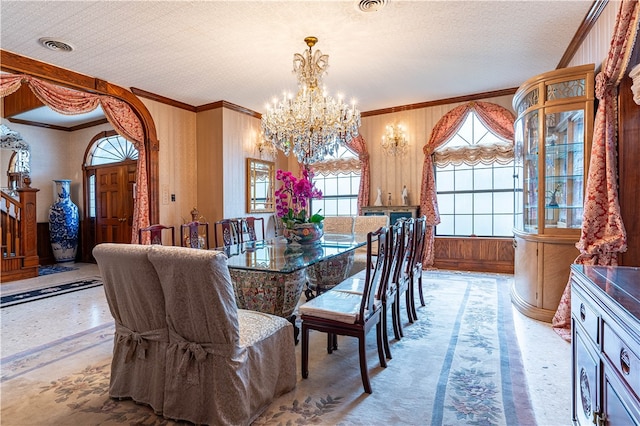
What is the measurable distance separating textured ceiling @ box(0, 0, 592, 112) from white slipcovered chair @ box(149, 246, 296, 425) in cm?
245

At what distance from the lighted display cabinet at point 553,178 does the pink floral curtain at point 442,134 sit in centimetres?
180

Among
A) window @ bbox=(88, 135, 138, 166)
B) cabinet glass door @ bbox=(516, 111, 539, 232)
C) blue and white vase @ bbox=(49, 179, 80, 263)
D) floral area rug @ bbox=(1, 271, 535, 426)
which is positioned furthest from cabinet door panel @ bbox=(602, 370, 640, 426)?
blue and white vase @ bbox=(49, 179, 80, 263)

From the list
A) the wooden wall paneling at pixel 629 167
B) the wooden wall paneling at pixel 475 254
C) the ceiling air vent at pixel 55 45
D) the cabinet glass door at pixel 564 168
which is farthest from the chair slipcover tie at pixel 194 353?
the wooden wall paneling at pixel 475 254

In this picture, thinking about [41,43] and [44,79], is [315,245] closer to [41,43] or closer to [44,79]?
[41,43]

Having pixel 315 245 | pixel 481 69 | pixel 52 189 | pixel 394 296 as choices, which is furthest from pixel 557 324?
pixel 52 189

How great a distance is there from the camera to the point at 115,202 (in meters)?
6.38

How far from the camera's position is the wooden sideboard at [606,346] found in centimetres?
91

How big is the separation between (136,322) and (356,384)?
4.47 feet

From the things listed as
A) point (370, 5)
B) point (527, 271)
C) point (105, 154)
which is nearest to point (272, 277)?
point (370, 5)

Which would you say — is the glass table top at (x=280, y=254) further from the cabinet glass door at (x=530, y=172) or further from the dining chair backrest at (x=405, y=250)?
the cabinet glass door at (x=530, y=172)

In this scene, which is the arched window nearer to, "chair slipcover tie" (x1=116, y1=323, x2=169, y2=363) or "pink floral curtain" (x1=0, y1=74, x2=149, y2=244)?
"pink floral curtain" (x1=0, y1=74, x2=149, y2=244)

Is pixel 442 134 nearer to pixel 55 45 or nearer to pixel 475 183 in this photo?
pixel 475 183

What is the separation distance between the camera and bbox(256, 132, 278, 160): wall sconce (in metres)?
6.30

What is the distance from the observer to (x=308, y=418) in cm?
178
